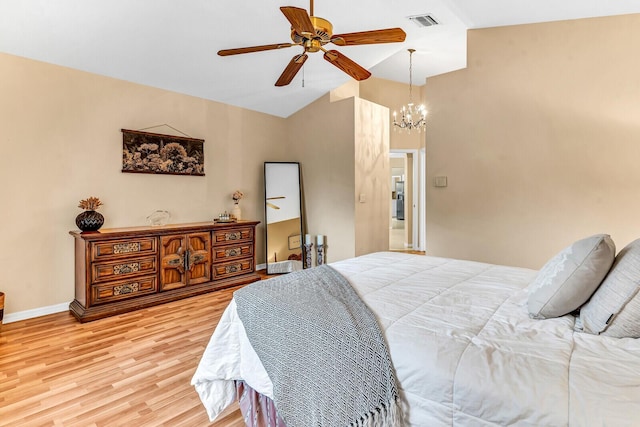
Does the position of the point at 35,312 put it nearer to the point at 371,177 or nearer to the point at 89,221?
the point at 89,221

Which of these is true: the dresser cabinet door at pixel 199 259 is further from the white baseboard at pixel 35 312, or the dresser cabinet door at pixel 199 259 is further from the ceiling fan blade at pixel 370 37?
the ceiling fan blade at pixel 370 37

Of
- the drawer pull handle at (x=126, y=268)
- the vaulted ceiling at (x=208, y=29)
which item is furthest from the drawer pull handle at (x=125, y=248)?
the vaulted ceiling at (x=208, y=29)

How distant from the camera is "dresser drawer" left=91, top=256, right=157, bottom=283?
3.15 metres

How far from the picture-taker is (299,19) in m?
1.93

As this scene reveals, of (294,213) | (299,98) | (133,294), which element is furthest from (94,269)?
(299,98)

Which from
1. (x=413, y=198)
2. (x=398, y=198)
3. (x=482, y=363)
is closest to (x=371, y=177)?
(x=413, y=198)

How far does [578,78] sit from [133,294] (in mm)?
4707

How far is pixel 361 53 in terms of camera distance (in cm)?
414

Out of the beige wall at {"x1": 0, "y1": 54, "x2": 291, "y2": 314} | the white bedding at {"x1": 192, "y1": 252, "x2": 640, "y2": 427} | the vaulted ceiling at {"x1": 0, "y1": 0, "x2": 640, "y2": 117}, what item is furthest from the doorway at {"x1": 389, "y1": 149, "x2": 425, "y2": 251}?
the white bedding at {"x1": 192, "y1": 252, "x2": 640, "y2": 427}

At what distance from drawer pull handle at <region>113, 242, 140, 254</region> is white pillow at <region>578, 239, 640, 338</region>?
3.57 m

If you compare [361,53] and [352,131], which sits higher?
[361,53]

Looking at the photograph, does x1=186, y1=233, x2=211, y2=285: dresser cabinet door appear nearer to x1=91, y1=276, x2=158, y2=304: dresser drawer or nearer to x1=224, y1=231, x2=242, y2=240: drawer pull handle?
x1=224, y1=231, x2=242, y2=240: drawer pull handle

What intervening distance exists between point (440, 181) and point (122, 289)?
11.6 ft

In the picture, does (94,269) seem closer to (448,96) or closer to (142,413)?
(142,413)
